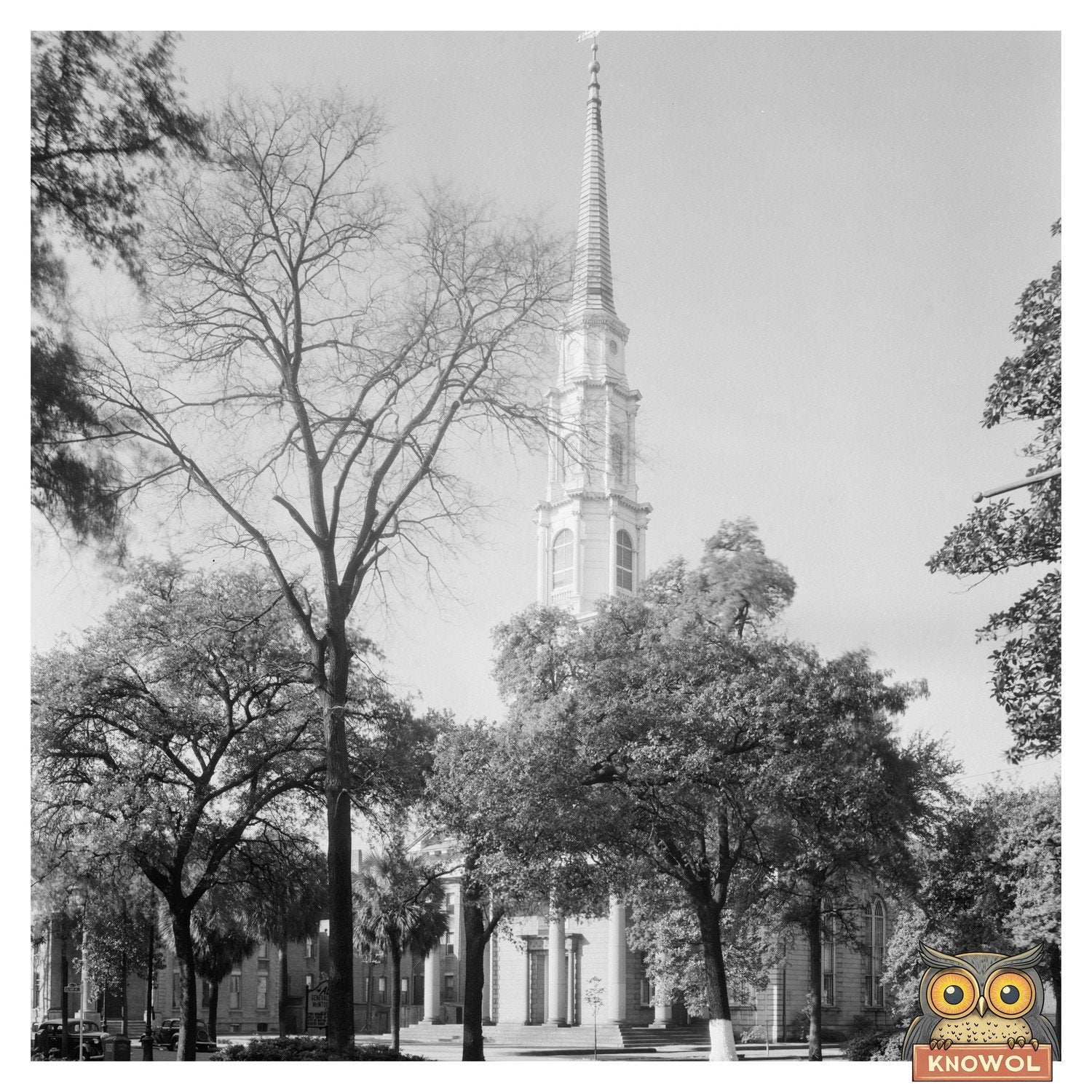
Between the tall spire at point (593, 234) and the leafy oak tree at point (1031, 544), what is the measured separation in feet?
24.8

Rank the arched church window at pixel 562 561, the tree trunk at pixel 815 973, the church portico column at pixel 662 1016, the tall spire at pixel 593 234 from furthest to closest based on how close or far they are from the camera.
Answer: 1. the church portico column at pixel 662 1016
2. the arched church window at pixel 562 561
3. the tree trunk at pixel 815 973
4. the tall spire at pixel 593 234

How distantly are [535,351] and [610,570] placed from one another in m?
25.6

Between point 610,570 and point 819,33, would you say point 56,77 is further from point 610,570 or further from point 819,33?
point 610,570

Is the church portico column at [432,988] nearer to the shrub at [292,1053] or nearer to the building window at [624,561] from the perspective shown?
the building window at [624,561]

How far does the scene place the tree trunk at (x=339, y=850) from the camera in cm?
1802

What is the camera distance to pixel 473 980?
2980 centimetres

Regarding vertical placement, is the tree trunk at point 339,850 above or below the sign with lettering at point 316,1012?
above

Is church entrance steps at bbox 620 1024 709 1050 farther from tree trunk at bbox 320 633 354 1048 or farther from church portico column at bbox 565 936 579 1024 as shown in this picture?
tree trunk at bbox 320 633 354 1048

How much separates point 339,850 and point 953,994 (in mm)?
8706

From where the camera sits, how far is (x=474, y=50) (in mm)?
19500

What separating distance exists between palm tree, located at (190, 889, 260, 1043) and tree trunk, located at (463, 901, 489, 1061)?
551cm
